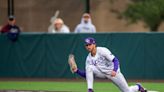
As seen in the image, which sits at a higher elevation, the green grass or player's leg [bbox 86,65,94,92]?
player's leg [bbox 86,65,94,92]

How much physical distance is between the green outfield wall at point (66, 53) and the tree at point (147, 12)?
13.8 meters

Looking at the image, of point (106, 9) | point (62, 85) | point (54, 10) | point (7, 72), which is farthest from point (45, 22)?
point (62, 85)

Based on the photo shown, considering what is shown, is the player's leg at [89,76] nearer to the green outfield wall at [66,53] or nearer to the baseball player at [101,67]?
the baseball player at [101,67]

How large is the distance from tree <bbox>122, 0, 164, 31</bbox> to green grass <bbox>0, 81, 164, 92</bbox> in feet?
50.3

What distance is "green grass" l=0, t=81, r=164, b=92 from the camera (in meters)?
16.4

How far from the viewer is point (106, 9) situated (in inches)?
1401

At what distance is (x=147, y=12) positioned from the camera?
111 ft

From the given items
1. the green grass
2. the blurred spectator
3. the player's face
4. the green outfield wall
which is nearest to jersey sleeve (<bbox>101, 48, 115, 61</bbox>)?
the player's face

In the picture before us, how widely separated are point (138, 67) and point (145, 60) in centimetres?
29

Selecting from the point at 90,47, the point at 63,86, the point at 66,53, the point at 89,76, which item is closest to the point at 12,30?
the point at 66,53

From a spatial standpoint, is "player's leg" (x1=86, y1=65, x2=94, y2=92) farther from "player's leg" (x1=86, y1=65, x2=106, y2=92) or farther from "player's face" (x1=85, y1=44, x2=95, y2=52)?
"player's face" (x1=85, y1=44, x2=95, y2=52)

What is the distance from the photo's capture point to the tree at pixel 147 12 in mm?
33219

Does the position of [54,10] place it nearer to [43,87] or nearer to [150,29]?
[150,29]

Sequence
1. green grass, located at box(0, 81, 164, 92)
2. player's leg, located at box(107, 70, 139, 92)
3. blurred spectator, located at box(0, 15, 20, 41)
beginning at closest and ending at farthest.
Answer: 1. player's leg, located at box(107, 70, 139, 92)
2. green grass, located at box(0, 81, 164, 92)
3. blurred spectator, located at box(0, 15, 20, 41)
